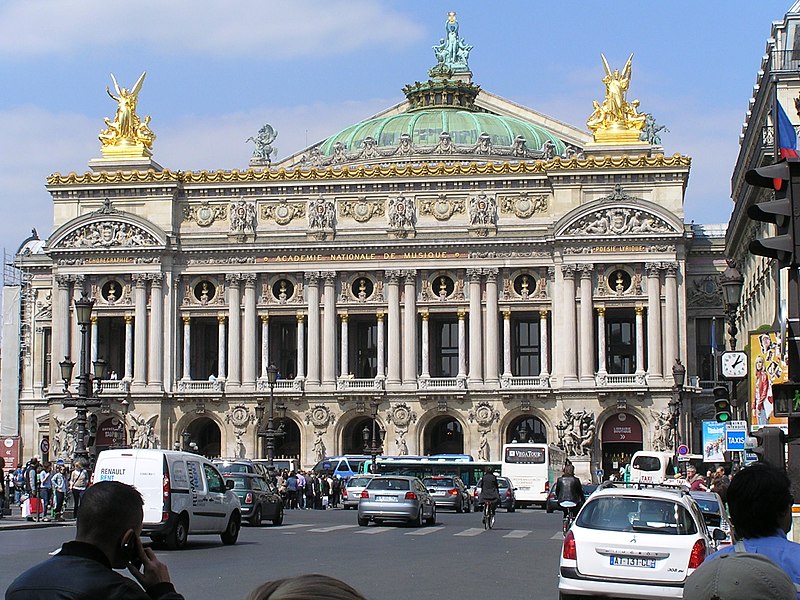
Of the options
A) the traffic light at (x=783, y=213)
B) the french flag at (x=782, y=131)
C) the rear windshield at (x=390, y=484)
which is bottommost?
the rear windshield at (x=390, y=484)

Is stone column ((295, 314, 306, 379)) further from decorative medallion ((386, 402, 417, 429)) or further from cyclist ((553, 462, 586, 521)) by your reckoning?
cyclist ((553, 462, 586, 521))

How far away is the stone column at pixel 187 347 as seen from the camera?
293ft

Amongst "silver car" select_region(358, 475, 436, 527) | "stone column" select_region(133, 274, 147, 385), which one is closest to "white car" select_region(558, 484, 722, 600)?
"silver car" select_region(358, 475, 436, 527)

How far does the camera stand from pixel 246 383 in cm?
8806

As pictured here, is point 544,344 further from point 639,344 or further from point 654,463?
point 654,463

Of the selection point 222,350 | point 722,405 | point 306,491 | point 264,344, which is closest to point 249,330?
point 264,344

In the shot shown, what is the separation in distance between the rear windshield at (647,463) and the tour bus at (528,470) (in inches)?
187

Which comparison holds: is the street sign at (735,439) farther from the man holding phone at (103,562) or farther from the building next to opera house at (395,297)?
the building next to opera house at (395,297)

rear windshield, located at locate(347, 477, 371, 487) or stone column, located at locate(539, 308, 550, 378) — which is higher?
stone column, located at locate(539, 308, 550, 378)

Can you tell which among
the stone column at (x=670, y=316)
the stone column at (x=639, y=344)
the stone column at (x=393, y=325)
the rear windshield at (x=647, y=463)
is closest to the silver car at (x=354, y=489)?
the rear windshield at (x=647, y=463)

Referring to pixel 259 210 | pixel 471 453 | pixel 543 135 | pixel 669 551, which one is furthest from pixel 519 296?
pixel 669 551

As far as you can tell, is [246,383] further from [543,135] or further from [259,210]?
[543,135]

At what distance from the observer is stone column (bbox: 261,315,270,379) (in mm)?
88312

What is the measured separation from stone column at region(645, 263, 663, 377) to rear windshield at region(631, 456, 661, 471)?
15.7 meters
